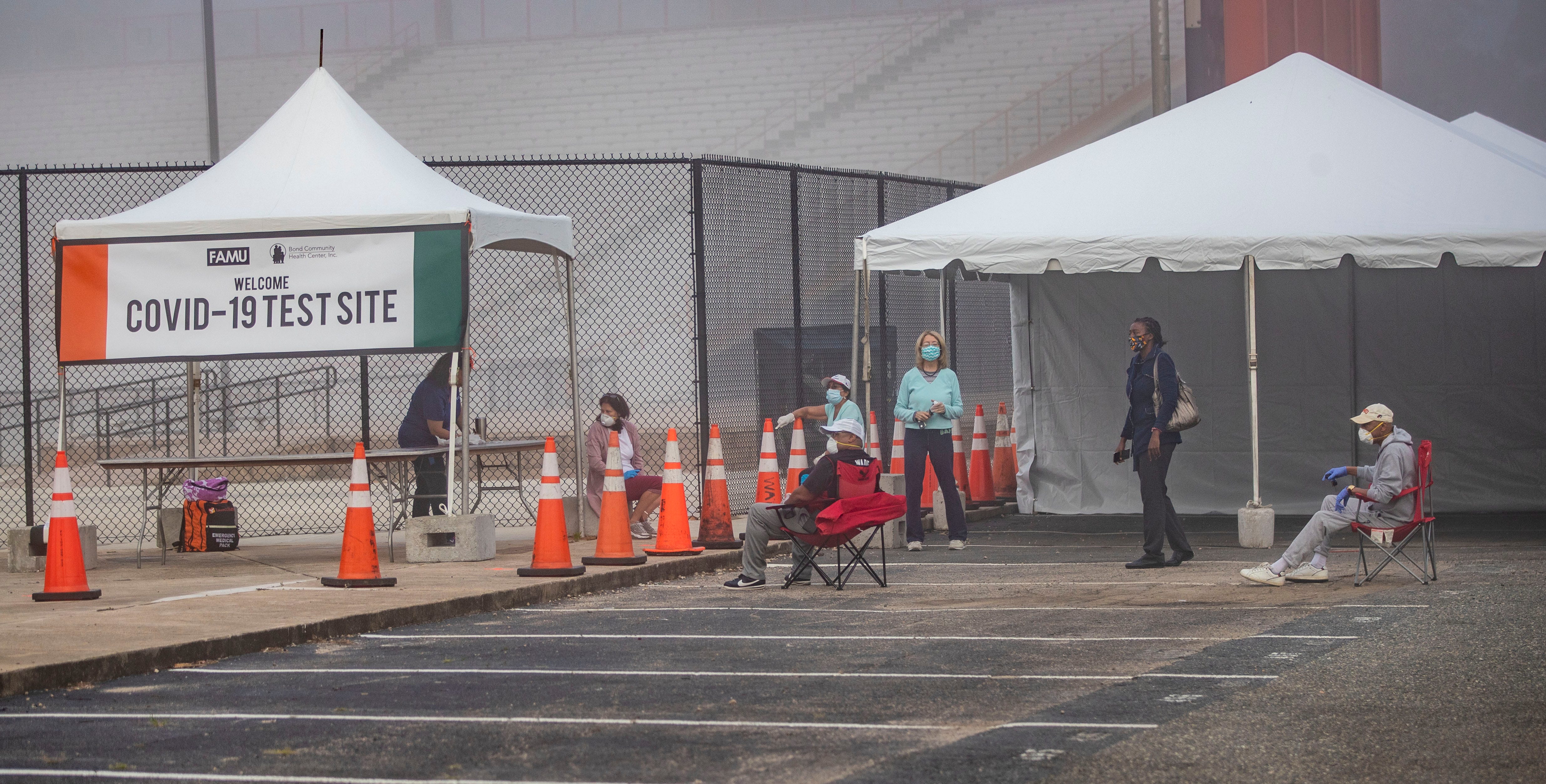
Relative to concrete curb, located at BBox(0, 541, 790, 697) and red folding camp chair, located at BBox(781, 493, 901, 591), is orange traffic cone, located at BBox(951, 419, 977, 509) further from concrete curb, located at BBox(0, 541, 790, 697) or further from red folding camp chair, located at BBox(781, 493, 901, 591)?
red folding camp chair, located at BBox(781, 493, 901, 591)

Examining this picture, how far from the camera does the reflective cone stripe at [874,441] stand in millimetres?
13742

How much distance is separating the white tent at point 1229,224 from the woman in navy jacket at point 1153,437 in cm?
143

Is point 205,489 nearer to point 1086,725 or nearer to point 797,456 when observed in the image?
point 797,456

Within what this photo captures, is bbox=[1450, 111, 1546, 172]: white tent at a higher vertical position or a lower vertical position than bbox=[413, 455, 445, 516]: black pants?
higher

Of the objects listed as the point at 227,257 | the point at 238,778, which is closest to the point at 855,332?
the point at 227,257

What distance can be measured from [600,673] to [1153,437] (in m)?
5.49

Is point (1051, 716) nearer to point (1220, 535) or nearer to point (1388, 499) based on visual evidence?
point (1388, 499)

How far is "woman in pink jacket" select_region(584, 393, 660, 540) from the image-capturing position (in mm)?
12742

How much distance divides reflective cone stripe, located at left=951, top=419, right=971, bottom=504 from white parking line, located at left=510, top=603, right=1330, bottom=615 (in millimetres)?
5084

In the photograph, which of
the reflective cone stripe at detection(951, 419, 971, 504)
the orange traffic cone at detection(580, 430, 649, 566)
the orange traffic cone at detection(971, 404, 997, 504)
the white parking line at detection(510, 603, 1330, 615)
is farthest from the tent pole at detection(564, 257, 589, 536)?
the orange traffic cone at detection(971, 404, 997, 504)

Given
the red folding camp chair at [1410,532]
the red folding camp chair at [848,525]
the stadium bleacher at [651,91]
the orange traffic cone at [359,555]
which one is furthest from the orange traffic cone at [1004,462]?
the stadium bleacher at [651,91]

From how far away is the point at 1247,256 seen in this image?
499 inches

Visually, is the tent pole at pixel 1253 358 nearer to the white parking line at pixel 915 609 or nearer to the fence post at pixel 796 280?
the white parking line at pixel 915 609

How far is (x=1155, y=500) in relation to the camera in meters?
11.2
